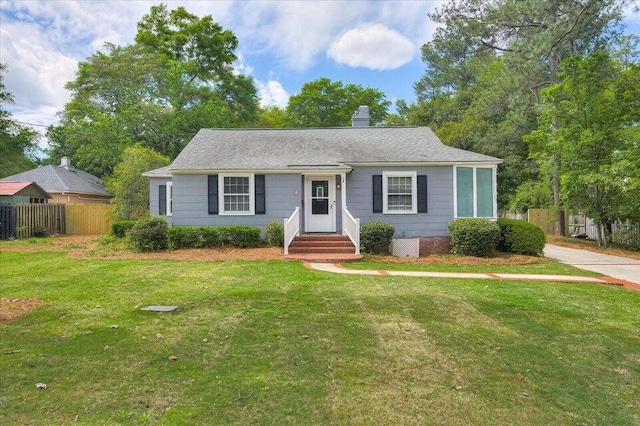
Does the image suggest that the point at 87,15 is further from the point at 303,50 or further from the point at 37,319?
the point at 37,319

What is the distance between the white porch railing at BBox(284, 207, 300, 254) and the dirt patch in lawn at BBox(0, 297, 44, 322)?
242 inches

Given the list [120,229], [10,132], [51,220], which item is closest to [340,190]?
[120,229]

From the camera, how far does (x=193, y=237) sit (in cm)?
1234

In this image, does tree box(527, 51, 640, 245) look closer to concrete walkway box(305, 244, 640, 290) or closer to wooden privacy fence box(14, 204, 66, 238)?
concrete walkway box(305, 244, 640, 290)

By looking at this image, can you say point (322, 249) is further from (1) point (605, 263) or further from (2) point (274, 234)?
(1) point (605, 263)

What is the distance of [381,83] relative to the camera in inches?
1528

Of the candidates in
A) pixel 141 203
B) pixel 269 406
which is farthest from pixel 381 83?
pixel 269 406

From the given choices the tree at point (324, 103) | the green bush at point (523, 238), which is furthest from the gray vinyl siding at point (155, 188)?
the tree at point (324, 103)

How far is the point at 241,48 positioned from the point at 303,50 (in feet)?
47.5

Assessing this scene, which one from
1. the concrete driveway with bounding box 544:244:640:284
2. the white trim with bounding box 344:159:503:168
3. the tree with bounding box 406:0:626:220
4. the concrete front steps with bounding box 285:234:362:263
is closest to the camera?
the concrete driveway with bounding box 544:244:640:284

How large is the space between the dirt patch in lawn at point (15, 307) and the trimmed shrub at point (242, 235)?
257 inches

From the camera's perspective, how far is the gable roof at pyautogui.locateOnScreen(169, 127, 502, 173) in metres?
13.0

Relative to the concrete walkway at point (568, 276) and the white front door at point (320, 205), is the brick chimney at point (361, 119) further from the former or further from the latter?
the concrete walkway at point (568, 276)

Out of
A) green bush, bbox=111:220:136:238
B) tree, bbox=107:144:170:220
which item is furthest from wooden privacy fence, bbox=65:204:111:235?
green bush, bbox=111:220:136:238
